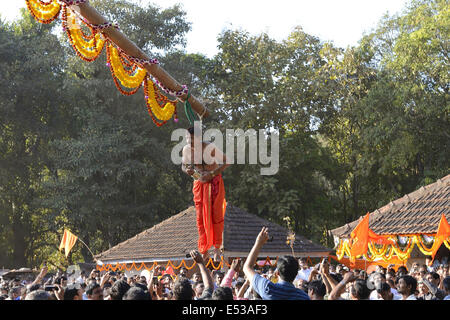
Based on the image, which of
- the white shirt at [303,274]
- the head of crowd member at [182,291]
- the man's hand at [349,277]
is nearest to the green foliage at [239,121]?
the white shirt at [303,274]

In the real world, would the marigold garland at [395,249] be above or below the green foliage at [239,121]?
below

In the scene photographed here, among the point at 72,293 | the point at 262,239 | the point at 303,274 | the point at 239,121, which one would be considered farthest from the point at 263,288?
the point at 239,121

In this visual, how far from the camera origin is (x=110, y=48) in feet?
27.8

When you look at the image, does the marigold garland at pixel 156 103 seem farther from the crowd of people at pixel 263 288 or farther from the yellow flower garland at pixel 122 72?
the crowd of people at pixel 263 288

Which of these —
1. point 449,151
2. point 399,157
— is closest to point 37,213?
point 399,157

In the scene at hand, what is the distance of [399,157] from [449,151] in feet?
7.77

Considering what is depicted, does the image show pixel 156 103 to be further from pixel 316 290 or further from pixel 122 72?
pixel 316 290

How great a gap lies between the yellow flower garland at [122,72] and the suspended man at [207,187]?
4.08 feet

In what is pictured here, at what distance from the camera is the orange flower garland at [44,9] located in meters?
7.74

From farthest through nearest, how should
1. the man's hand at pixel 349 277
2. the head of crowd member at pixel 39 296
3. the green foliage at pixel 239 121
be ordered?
the green foliage at pixel 239 121 → the man's hand at pixel 349 277 → the head of crowd member at pixel 39 296

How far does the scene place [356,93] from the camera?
27.5 meters

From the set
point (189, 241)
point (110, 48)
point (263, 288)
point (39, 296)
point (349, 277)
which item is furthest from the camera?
point (189, 241)

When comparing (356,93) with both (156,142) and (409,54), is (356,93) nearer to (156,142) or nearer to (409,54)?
(409,54)

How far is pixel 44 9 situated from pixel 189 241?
12224 mm
